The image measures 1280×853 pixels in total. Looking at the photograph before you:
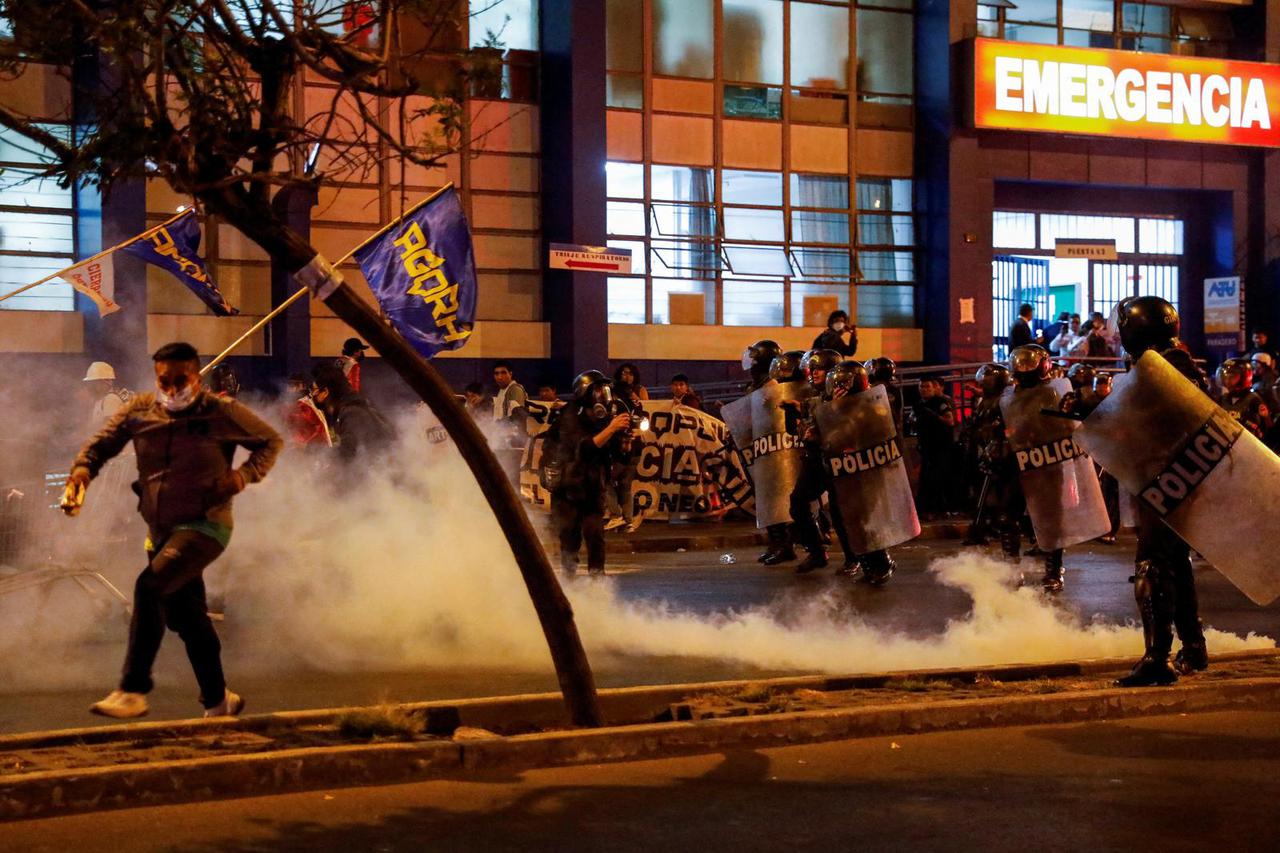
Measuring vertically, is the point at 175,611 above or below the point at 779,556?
above

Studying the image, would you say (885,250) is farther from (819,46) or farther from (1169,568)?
(1169,568)

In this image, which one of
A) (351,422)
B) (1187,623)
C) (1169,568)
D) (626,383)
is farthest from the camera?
(626,383)

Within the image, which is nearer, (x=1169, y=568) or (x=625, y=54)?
(x=1169, y=568)

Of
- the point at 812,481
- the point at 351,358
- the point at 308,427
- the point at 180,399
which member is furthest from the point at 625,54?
the point at 180,399

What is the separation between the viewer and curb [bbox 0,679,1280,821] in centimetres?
600

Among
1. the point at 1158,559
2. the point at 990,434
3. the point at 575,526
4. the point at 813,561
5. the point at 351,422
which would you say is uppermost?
the point at 351,422

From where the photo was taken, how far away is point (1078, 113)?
95.1 feet

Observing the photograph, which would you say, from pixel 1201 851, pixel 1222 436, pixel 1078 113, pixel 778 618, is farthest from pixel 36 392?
pixel 1078 113

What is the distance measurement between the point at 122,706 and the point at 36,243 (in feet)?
57.5

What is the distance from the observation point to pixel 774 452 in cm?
1535

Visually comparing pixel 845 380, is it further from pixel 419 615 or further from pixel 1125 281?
pixel 1125 281

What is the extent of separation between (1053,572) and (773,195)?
50.7 feet

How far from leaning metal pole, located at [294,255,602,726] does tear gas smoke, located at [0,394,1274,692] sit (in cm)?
208

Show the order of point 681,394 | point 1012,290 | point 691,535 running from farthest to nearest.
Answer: point 1012,290 < point 681,394 < point 691,535
